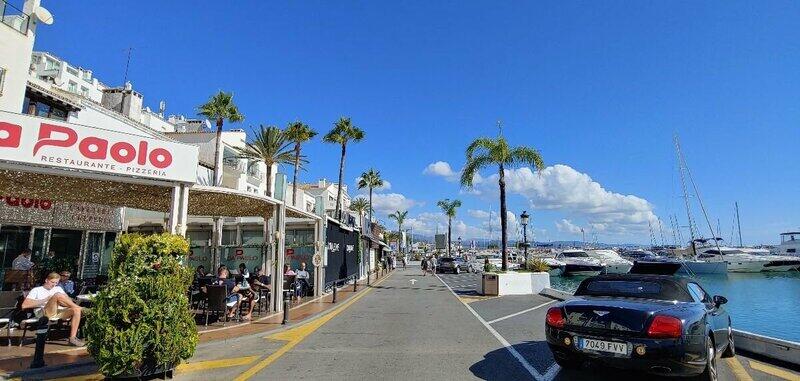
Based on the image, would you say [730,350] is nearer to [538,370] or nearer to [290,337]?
[538,370]

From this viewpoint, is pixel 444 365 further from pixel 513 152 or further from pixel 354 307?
pixel 513 152

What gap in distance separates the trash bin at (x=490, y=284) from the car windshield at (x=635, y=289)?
14.4 m

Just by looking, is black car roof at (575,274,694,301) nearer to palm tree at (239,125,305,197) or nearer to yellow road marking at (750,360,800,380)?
yellow road marking at (750,360,800,380)

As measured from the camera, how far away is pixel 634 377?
658 centimetres

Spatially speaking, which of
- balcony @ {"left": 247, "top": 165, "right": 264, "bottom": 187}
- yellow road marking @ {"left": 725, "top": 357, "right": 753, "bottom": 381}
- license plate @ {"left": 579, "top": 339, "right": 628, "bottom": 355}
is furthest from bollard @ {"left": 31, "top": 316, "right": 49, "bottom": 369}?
balcony @ {"left": 247, "top": 165, "right": 264, "bottom": 187}

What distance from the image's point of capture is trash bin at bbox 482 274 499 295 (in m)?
21.4

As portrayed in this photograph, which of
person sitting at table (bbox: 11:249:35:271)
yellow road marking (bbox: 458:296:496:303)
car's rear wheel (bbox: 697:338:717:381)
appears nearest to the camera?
car's rear wheel (bbox: 697:338:717:381)

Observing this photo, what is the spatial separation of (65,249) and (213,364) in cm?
1567

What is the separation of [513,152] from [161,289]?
2111 centimetres

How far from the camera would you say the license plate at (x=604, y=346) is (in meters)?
5.47

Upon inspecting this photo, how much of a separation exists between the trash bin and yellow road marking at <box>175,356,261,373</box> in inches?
602

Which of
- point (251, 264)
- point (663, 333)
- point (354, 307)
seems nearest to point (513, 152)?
point (354, 307)

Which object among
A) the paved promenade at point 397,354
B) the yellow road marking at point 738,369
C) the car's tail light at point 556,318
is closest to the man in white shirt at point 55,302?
the paved promenade at point 397,354

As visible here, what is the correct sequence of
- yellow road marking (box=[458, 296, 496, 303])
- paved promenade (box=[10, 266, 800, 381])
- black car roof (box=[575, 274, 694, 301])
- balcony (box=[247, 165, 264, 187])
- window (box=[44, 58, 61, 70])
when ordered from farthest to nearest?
window (box=[44, 58, 61, 70])
balcony (box=[247, 165, 264, 187])
yellow road marking (box=[458, 296, 496, 303])
paved promenade (box=[10, 266, 800, 381])
black car roof (box=[575, 274, 694, 301])
